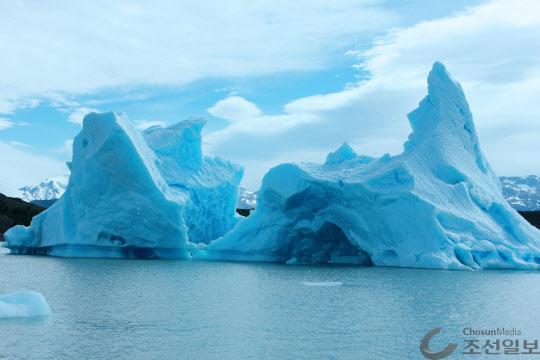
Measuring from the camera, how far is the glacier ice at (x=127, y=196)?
20.9 m

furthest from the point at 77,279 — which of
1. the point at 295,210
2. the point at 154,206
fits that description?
the point at 295,210

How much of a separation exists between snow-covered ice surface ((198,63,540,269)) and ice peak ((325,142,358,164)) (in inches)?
1.6

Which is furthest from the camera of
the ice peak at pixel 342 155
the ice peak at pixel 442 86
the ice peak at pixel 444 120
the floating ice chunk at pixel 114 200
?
the ice peak at pixel 342 155

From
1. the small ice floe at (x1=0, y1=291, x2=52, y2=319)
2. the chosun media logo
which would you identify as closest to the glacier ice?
the small ice floe at (x1=0, y1=291, x2=52, y2=319)

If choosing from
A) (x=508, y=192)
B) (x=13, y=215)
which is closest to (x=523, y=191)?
(x=508, y=192)

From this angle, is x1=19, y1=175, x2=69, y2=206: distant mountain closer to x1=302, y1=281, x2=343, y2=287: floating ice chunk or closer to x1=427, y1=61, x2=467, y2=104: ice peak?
x1=427, y1=61, x2=467, y2=104: ice peak

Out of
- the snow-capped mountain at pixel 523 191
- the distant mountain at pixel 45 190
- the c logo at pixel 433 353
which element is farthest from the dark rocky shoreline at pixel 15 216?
the distant mountain at pixel 45 190

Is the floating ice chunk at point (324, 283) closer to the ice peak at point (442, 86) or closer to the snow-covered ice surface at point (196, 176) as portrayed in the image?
the ice peak at point (442, 86)

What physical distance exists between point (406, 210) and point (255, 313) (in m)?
9.67

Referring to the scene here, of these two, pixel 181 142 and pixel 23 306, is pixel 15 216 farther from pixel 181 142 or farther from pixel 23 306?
pixel 23 306

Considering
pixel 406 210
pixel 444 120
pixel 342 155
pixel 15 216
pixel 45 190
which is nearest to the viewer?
pixel 406 210

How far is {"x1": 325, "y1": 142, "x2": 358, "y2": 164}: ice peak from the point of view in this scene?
71.7 ft

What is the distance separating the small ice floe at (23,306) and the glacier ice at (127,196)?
471 inches

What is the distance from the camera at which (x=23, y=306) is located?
28.8 feet
